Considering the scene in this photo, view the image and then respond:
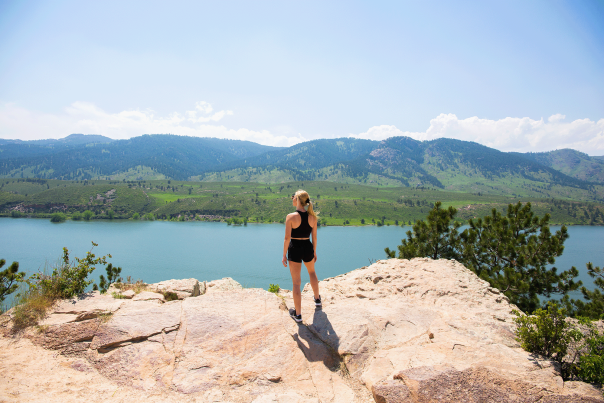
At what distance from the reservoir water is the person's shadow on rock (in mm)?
52796

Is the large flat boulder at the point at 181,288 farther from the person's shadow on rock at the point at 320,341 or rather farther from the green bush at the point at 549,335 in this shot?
the green bush at the point at 549,335

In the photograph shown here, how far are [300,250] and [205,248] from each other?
89.5 metres

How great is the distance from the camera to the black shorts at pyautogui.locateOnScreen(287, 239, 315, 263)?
6.30 metres

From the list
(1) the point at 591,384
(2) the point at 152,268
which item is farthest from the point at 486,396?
(2) the point at 152,268

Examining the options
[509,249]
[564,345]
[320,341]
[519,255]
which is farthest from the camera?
[509,249]

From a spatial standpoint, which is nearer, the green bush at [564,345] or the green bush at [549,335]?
the green bush at [564,345]

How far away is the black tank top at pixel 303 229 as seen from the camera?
6.18m

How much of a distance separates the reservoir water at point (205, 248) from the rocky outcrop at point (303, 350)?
52.3 metres

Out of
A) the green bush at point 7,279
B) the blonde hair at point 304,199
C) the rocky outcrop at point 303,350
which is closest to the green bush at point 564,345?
the rocky outcrop at point 303,350

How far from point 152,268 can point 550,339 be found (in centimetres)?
7519

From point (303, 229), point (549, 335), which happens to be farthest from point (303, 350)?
point (549, 335)

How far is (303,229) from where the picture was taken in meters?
6.20

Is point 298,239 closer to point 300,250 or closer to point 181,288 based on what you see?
point 300,250

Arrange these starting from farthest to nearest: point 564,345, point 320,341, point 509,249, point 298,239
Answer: point 509,249 < point 298,239 < point 320,341 < point 564,345
